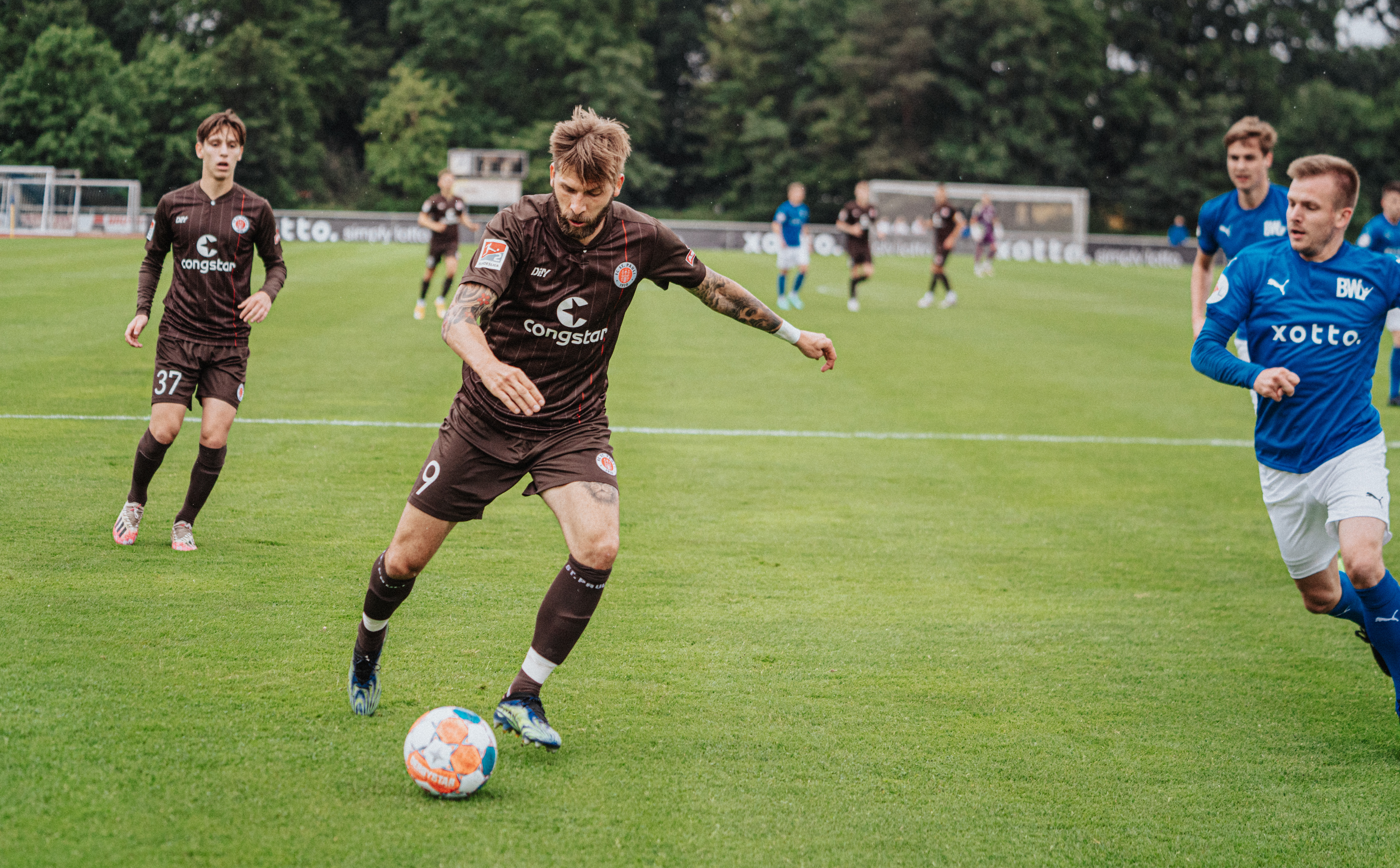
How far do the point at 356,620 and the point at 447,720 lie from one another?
190cm

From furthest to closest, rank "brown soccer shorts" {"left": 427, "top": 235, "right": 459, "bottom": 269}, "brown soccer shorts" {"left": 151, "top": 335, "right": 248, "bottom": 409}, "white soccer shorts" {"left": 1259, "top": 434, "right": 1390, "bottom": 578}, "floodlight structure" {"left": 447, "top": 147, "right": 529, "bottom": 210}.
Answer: "floodlight structure" {"left": 447, "top": 147, "right": 529, "bottom": 210}
"brown soccer shorts" {"left": 427, "top": 235, "right": 459, "bottom": 269}
"brown soccer shorts" {"left": 151, "top": 335, "right": 248, "bottom": 409}
"white soccer shorts" {"left": 1259, "top": 434, "right": 1390, "bottom": 578}

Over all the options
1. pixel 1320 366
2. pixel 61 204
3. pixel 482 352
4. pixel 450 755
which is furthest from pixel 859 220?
pixel 61 204

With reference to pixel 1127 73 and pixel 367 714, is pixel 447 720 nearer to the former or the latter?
pixel 367 714

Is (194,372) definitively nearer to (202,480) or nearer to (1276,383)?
(202,480)

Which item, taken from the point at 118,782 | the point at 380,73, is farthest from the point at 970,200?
the point at 118,782

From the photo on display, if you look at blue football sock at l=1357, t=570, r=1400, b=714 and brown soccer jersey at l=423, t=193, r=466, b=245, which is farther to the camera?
brown soccer jersey at l=423, t=193, r=466, b=245

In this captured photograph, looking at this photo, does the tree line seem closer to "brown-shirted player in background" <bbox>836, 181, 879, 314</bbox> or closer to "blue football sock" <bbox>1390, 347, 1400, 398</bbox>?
"brown-shirted player in background" <bbox>836, 181, 879, 314</bbox>

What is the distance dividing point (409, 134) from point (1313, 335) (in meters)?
61.4

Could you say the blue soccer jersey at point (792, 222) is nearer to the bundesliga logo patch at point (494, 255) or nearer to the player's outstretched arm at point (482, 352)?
the bundesliga logo patch at point (494, 255)

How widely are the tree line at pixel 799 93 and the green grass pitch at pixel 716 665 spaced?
170 feet

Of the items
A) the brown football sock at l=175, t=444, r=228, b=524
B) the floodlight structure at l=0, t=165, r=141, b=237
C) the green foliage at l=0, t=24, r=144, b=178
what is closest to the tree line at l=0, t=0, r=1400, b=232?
the green foliage at l=0, t=24, r=144, b=178

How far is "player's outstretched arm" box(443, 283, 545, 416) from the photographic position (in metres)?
4.07

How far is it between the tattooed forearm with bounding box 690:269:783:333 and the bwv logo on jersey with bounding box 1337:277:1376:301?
2.26 meters

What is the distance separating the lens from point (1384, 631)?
16.6 feet
